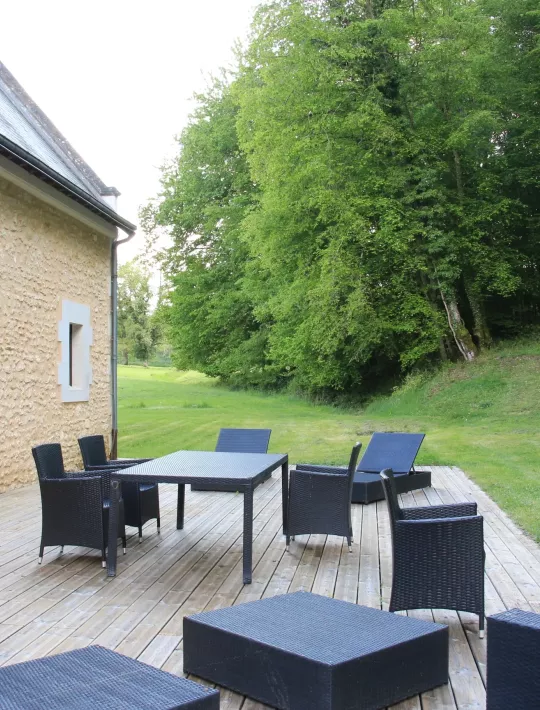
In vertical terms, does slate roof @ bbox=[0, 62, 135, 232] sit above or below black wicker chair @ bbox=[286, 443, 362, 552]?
above

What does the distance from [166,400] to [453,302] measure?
10971mm

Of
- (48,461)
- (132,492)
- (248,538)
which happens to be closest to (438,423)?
(132,492)

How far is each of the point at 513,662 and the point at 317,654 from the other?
2.25 ft

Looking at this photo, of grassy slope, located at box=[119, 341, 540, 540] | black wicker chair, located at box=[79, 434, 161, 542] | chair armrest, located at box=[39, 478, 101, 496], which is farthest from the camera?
grassy slope, located at box=[119, 341, 540, 540]

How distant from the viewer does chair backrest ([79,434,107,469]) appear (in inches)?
239

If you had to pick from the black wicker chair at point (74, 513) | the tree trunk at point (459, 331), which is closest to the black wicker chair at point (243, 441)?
the black wicker chair at point (74, 513)

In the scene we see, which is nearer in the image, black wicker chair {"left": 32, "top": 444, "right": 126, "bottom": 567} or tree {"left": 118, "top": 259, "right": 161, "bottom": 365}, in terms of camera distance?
black wicker chair {"left": 32, "top": 444, "right": 126, "bottom": 567}

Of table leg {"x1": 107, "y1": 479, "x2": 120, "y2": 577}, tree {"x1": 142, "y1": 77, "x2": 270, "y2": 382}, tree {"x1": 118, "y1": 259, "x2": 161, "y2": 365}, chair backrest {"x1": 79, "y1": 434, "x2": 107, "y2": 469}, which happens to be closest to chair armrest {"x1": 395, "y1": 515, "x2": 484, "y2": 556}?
table leg {"x1": 107, "y1": 479, "x2": 120, "y2": 577}

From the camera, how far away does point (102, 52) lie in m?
15.0

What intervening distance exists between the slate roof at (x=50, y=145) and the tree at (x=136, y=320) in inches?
1479

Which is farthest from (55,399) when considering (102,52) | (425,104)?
(425,104)

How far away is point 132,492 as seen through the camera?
547 centimetres

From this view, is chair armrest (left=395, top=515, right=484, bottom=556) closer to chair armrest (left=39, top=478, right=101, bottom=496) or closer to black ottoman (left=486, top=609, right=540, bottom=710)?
black ottoman (left=486, top=609, right=540, bottom=710)

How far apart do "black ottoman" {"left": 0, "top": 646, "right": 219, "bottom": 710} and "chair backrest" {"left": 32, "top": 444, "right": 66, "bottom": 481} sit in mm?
2637
